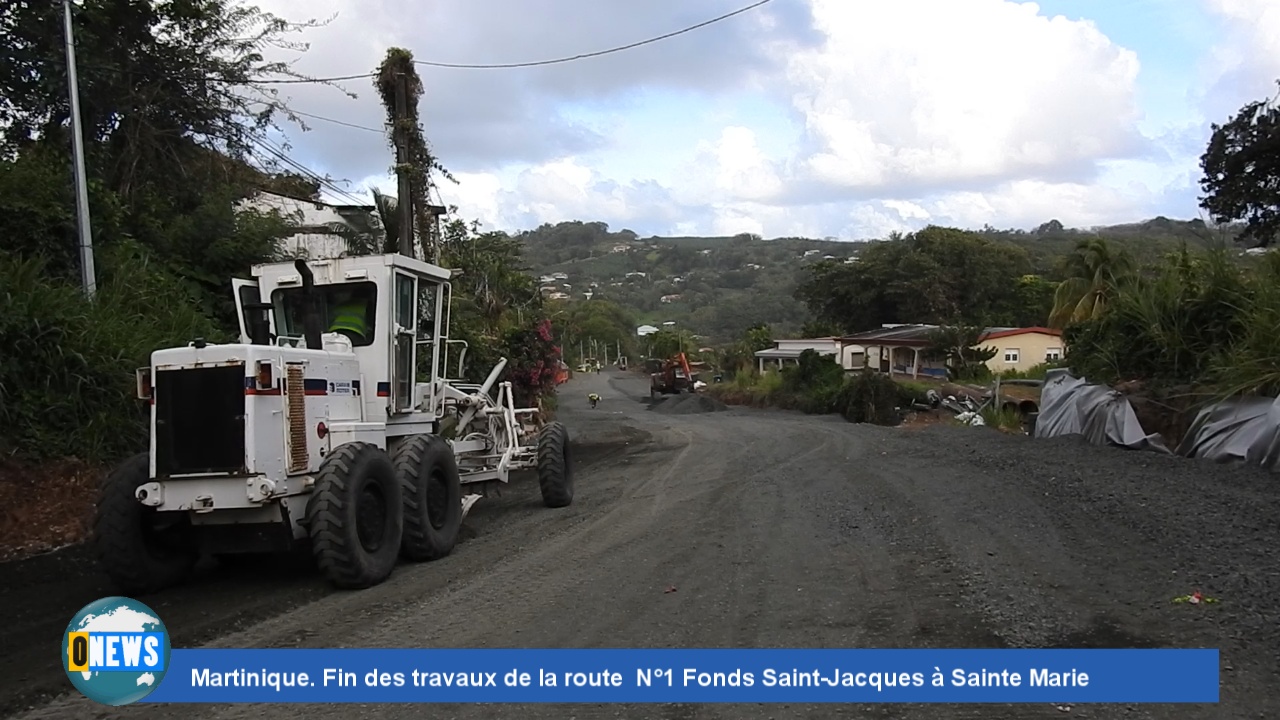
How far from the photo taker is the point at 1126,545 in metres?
7.16

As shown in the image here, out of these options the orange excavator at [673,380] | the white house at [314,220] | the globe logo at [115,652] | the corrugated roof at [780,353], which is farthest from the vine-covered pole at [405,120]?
Result: the corrugated roof at [780,353]

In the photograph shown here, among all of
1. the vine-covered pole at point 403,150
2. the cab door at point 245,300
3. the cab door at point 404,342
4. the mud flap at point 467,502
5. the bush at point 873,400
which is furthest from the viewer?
the bush at point 873,400

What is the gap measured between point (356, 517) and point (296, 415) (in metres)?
0.89

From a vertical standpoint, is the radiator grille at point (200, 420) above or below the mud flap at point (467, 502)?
above

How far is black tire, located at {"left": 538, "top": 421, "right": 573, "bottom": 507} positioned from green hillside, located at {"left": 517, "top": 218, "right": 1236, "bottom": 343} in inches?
3025

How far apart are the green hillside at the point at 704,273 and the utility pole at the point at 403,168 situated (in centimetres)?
7163

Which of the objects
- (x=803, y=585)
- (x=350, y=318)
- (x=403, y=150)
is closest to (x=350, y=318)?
(x=350, y=318)

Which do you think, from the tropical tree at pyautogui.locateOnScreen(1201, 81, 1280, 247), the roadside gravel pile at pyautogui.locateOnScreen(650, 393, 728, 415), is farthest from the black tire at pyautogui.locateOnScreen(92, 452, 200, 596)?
the roadside gravel pile at pyautogui.locateOnScreen(650, 393, 728, 415)

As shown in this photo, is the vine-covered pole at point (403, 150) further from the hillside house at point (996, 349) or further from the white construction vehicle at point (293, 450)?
the hillside house at point (996, 349)

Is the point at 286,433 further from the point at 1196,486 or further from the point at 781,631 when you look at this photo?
the point at 1196,486

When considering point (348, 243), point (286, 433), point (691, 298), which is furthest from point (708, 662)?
point (691, 298)

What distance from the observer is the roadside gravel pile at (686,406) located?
37.8m

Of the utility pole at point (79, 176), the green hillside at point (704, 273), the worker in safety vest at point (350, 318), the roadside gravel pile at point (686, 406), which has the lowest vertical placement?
the roadside gravel pile at point (686, 406)
